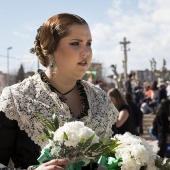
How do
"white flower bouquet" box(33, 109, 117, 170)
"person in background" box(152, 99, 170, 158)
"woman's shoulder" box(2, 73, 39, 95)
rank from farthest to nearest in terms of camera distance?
1. "person in background" box(152, 99, 170, 158)
2. "woman's shoulder" box(2, 73, 39, 95)
3. "white flower bouquet" box(33, 109, 117, 170)

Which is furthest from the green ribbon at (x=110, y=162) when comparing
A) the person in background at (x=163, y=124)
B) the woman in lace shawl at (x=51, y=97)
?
the person in background at (x=163, y=124)

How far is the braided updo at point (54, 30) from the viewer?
7.30 ft

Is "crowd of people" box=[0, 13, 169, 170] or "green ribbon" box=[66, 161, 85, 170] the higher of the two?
"crowd of people" box=[0, 13, 169, 170]

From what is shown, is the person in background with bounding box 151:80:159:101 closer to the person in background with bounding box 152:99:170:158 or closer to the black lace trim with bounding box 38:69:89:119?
the person in background with bounding box 152:99:170:158

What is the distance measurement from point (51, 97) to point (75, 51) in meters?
0.29

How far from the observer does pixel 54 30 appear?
2.25m

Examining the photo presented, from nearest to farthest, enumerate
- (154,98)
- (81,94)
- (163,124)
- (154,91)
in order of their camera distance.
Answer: (81,94), (163,124), (154,98), (154,91)

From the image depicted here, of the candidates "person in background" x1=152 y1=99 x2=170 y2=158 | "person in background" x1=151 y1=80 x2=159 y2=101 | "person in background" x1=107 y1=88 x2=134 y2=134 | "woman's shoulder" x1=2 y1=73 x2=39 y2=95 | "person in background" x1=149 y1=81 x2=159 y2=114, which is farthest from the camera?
"person in background" x1=151 y1=80 x2=159 y2=101

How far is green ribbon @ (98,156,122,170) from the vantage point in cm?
183

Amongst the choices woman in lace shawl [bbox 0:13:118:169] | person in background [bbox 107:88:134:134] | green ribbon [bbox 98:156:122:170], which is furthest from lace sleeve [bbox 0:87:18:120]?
person in background [bbox 107:88:134:134]

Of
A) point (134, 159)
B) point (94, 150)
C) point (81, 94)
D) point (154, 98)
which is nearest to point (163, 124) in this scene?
point (81, 94)

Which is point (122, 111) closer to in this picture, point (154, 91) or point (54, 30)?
point (54, 30)

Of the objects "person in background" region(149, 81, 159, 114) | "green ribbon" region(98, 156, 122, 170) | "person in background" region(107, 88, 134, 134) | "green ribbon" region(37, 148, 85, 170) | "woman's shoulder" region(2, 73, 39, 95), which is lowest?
"person in background" region(149, 81, 159, 114)

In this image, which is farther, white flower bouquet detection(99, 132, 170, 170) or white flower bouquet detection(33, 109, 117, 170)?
white flower bouquet detection(99, 132, 170, 170)
